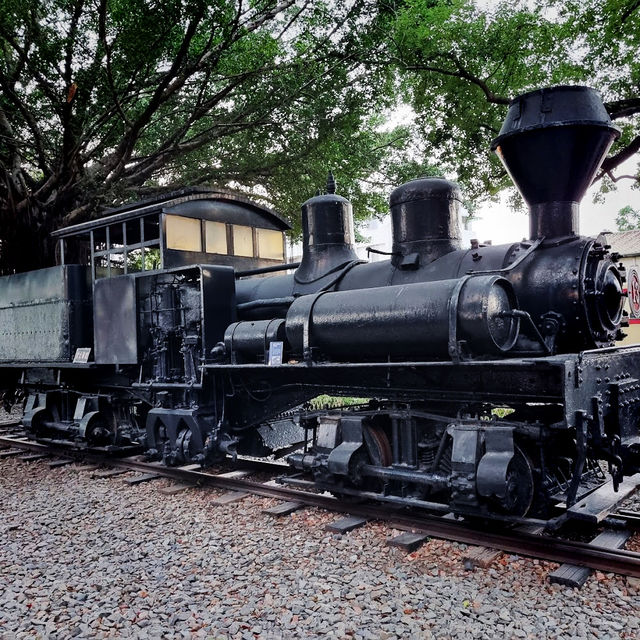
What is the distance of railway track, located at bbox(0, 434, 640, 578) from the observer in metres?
4.18

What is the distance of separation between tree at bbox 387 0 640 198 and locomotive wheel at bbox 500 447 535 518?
9362 mm

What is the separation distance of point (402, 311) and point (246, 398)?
299cm

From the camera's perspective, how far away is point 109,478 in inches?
297

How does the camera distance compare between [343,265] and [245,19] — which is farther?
[245,19]

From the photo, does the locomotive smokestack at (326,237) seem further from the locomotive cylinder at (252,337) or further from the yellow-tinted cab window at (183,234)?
the yellow-tinted cab window at (183,234)

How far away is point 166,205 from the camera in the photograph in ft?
24.1

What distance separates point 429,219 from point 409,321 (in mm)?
1330

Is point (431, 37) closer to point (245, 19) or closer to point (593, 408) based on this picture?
point (245, 19)

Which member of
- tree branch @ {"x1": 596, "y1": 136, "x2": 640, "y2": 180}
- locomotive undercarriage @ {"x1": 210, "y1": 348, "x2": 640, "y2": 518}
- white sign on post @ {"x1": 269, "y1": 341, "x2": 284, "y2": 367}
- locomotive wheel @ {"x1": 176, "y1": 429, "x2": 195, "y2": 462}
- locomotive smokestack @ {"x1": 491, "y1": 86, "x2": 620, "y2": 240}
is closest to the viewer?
locomotive undercarriage @ {"x1": 210, "y1": 348, "x2": 640, "y2": 518}

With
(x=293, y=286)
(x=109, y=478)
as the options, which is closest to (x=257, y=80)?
(x=293, y=286)

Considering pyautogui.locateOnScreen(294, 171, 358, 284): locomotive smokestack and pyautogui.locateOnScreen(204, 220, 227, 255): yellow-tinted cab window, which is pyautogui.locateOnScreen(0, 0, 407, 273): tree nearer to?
pyautogui.locateOnScreen(204, 220, 227, 255): yellow-tinted cab window

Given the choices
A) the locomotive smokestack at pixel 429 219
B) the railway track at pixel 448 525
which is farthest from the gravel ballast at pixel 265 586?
the locomotive smokestack at pixel 429 219

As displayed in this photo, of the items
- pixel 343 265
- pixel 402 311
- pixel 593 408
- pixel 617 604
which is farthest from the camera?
pixel 343 265

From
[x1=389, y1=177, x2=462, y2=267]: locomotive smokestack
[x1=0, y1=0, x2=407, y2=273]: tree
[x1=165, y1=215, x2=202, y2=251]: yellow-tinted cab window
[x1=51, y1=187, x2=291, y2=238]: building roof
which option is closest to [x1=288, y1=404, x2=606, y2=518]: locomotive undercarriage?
[x1=389, y1=177, x2=462, y2=267]: locomotive smokestack
